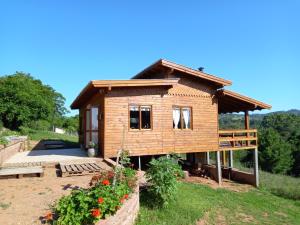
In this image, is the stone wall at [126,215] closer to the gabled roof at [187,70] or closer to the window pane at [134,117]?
the window pane at [134,117]

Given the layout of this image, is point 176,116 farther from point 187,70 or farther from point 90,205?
point 90,205

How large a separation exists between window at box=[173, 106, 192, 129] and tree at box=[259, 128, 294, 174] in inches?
1526

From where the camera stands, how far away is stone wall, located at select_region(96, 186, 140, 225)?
5.08m

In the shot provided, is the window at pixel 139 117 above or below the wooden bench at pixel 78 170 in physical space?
above

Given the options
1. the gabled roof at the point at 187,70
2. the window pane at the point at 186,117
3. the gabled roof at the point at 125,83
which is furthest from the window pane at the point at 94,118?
the window pane at the point at 186,117

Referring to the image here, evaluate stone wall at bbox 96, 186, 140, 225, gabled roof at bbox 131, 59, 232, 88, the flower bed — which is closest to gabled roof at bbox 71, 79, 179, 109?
gabled roof at bbox 131, 59, 232, 88

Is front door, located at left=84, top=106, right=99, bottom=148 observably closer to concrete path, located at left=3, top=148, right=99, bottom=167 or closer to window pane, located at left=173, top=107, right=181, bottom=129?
concrete path, located at left=3, top=148, right=99, bottom=167

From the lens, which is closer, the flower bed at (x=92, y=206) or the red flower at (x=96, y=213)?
the red flower at (x=96, y=213)

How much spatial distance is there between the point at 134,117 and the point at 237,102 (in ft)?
23.6

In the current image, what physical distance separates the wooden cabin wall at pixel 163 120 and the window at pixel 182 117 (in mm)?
217

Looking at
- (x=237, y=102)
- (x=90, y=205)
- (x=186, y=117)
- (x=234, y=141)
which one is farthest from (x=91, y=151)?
(x=237, y=102)

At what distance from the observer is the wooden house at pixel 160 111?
1173 centimetres

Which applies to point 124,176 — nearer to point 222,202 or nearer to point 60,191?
point 60,191

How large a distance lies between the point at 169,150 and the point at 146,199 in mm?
5298
